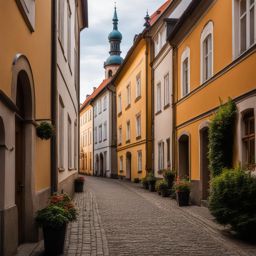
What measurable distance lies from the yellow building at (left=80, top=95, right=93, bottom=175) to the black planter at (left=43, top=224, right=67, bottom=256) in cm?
5032

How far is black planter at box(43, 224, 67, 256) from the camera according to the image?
314 inches

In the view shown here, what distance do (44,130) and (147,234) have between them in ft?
10.0

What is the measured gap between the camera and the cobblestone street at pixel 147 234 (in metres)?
8.72

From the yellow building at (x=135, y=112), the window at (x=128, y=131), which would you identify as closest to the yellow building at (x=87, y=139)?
the yellow building at (x=135, y=112)

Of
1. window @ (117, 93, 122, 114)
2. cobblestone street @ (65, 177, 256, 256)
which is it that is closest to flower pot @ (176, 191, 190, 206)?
cobblestone street @ (65, 177, 256, 256)

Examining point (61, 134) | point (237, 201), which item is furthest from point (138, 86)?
point (237, 201)

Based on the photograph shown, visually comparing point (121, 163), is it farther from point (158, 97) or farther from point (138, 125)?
point (158, 97)

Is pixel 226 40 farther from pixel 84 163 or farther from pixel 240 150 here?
pixel 84 163

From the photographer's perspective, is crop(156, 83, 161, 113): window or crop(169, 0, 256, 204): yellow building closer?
crop(169, 0, 256, 204): yellow building

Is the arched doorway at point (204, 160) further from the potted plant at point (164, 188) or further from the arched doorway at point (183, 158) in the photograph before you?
the potted plant at point (164, 188)

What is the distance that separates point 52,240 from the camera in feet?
26.2

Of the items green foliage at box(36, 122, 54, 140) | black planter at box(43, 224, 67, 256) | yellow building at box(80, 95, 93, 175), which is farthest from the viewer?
yellow building at box(80, 95, 93, 175)

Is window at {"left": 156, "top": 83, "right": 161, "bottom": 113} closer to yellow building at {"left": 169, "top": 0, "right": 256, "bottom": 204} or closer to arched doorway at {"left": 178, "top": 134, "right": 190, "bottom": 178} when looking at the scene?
yellow building at {"left": 169, "top": 0, "right": 256, "bottom": 204}

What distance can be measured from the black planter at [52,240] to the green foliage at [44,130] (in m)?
2.14
